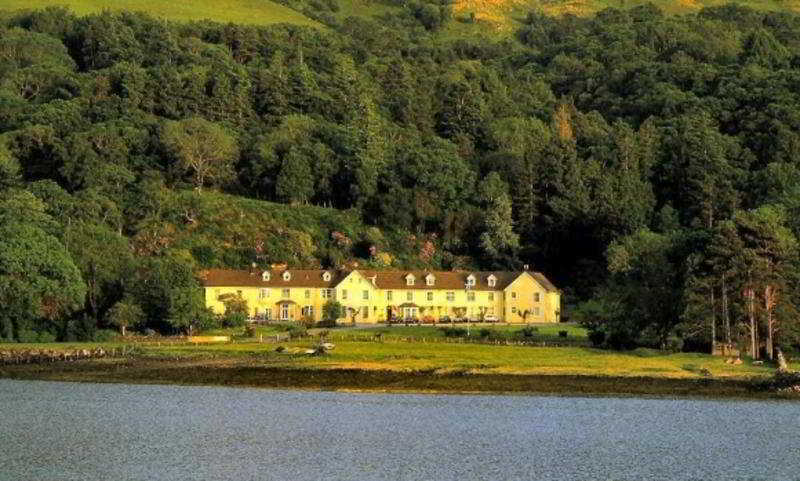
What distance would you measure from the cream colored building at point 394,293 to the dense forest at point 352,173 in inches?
164

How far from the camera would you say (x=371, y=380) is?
7538cm

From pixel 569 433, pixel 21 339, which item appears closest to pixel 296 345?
pixel 21 339

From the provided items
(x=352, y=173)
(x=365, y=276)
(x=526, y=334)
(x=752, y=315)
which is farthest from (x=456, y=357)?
(x=352, y=173)

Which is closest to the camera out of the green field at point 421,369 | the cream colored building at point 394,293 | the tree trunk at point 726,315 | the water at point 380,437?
the water at point 380,437

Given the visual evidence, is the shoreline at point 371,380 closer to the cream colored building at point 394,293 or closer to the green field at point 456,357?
the green field at point 456,357

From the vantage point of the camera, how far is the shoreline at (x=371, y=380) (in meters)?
71.4

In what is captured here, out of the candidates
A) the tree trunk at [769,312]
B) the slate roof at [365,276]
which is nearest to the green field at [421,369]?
the tree trunk at [769,312]

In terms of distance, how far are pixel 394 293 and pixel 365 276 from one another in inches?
113

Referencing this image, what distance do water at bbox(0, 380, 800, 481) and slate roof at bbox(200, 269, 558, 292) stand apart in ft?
162

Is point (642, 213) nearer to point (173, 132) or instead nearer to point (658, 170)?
point (658, 170)

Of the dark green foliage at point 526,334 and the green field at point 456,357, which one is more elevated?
the dark green foliage at point 526,334

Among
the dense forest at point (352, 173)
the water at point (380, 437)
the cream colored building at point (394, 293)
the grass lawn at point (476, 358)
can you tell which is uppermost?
A: the dense forest at point (352, 173)

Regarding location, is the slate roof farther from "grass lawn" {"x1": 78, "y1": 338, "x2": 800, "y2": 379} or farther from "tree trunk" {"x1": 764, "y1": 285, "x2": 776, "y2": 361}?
"tree trunk" {"x1": 764, "y1": 285, "x2": 776, "y2": 361}

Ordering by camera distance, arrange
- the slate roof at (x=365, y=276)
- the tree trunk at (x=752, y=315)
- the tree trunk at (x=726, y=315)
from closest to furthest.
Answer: the tree trunk at (x=752, y=315) < the tree trunk at (x=726, y=315) < the slate roof at (x=365, y=276)
